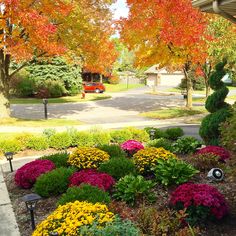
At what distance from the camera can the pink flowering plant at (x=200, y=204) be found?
232 inches

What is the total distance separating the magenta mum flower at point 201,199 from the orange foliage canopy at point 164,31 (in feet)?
49.7

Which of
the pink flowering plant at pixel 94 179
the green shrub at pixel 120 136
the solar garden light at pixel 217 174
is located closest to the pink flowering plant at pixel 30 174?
the pink flowering plant at pixel 94 179

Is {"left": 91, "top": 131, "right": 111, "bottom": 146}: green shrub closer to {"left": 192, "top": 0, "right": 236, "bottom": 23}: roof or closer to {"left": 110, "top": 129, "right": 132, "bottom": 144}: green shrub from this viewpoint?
{"left": 110, "top": 129, "right": 132, "bottom": 144}: green shrub

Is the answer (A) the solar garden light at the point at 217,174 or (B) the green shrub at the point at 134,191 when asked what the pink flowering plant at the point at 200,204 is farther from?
(A) the solar garden light at the point at 217,174

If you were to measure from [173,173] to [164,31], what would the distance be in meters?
14.4

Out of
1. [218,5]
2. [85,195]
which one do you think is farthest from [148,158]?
[218,5]

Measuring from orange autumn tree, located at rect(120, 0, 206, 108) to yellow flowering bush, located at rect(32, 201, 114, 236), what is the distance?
16.5m

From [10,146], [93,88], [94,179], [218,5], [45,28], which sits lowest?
[10,146]

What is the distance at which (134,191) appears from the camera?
22.6ft

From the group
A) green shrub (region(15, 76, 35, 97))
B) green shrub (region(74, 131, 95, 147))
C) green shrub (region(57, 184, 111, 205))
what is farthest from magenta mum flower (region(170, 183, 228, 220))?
green shrub (region(15, 76, 35, 97))

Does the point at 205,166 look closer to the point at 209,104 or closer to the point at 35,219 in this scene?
the point at 209,104

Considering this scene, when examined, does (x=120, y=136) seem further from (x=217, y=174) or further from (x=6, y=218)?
(x=6, y=218)

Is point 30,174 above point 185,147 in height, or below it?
below

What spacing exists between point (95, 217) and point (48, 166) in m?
4.26
